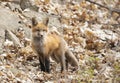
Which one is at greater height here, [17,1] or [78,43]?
[17,1]

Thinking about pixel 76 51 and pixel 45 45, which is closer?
pixel 45 45

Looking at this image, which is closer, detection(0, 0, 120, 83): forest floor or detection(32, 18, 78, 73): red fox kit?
detection(0, 0, 120, 83): forest floor

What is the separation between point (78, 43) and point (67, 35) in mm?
355

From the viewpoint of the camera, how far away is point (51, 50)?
332 inches

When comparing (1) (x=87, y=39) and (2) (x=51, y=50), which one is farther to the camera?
(1) (x=87, y=39)

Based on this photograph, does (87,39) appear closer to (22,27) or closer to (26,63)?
(22,27)

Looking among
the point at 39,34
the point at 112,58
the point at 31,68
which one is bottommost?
the point at 31,68

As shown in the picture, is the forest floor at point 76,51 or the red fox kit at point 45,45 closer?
the forest floor at point 76,51

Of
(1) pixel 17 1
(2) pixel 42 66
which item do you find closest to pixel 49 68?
(2) pixel 42 66

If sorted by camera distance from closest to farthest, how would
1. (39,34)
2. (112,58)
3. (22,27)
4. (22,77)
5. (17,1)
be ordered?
(112,58), (22,77), (39,34), (22,27), (17,1)

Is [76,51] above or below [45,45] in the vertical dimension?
below

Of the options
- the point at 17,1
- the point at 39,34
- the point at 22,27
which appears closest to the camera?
the point at 39,34

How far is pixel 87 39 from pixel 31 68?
8.71 ft

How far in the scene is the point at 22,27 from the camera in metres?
10.3
